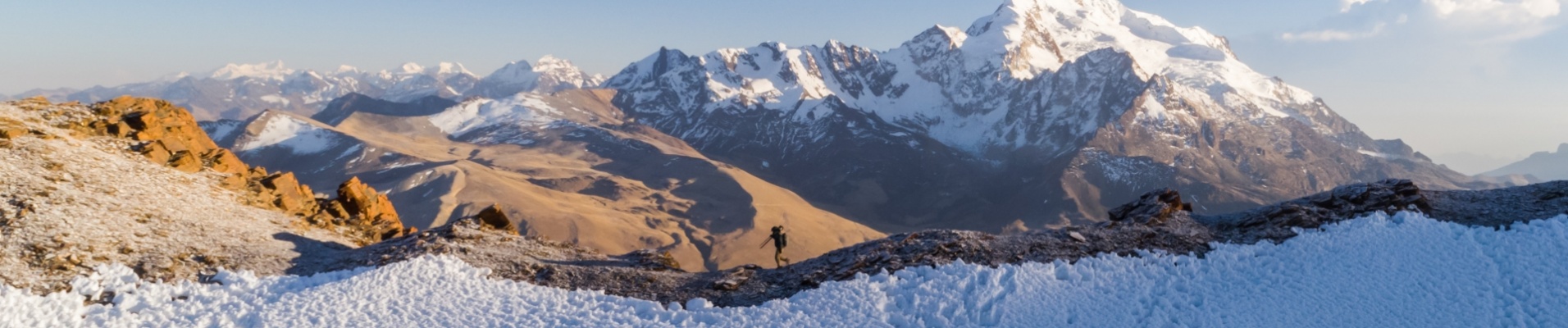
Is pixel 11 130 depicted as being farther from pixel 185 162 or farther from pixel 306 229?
pixel 306 229

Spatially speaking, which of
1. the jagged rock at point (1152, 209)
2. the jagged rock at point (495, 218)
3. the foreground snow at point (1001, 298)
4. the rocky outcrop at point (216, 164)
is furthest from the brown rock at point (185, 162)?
the jagged rock at point (1152, 209)

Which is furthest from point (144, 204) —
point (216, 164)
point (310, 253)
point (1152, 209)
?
point (1152, 209)

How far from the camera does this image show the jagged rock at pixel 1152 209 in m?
31.4

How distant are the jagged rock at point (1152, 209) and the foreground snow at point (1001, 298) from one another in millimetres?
4786

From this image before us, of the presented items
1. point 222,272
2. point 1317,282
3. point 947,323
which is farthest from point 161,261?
point 1317,282

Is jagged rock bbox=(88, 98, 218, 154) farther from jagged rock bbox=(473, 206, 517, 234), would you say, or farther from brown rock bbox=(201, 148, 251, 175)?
jagged rock bbox=(473, 206, 517, 234)

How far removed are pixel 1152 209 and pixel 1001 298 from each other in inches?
493

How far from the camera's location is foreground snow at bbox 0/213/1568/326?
22.0 metres

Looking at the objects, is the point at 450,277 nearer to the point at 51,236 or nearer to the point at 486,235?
the point at 486,235

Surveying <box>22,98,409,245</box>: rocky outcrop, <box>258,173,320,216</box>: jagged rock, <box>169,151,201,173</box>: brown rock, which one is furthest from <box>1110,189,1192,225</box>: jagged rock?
<box>169,151,201,173</box>: brown rock

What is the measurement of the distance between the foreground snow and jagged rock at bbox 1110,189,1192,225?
15.7ft

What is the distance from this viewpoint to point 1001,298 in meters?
23.4

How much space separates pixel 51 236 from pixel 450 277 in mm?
11520

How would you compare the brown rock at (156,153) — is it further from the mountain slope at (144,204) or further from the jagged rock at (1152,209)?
the jagged rock at (1152,209)
